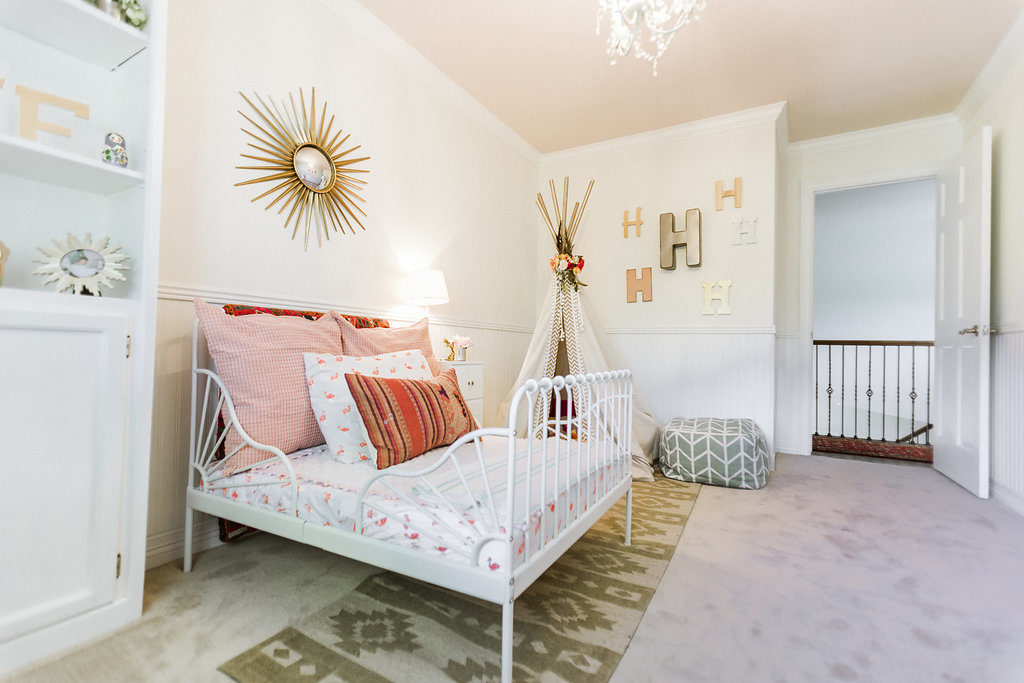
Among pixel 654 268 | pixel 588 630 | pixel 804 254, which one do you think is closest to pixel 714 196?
pixel 654 268

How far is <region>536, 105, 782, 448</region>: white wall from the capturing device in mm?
3598

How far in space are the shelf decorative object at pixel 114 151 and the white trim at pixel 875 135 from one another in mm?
4689

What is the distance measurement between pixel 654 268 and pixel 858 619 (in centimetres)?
294

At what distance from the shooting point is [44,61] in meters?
1.48

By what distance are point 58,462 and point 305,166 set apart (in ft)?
5.08

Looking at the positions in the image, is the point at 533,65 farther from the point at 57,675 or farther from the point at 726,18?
the point at 57,675

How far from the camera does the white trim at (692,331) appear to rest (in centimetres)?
358

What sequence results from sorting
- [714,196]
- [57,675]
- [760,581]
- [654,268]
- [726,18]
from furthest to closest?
1. [654,268]
2. [714,196]
3. [726,18]
4. [760,581]
5. [57,675]

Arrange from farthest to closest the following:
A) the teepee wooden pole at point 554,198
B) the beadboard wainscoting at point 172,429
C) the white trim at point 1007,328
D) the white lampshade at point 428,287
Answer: the teepee wooden pole at point 554,198 < the white lampshade at point 428,287 < the white trim at point 1007,328 < the beadboard wainscoting at point 172,429

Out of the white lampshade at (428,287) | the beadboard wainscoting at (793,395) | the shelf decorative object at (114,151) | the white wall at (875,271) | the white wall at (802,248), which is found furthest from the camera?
the white wall at (875,271)

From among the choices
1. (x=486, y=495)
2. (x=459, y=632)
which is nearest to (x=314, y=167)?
(x=486, y=495)

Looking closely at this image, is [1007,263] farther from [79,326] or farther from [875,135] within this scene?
[79,326]

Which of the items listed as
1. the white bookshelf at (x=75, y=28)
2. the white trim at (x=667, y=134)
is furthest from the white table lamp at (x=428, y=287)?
the white trim at (x=667, y=134)

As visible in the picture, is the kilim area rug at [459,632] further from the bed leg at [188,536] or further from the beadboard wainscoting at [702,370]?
the beadboard wainscoting at [702,370]
